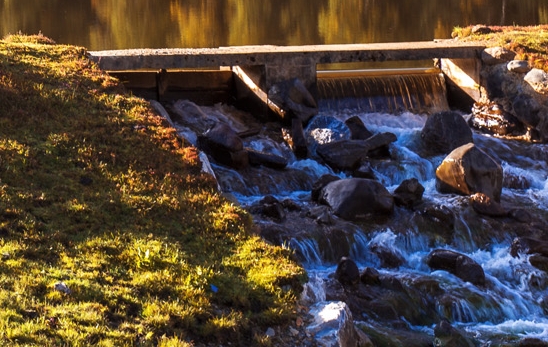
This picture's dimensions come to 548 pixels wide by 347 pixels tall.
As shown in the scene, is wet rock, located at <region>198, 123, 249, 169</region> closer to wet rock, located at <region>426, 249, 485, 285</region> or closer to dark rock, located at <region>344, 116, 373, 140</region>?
dark rock, located at <region>344, 116, 373, 140</region>

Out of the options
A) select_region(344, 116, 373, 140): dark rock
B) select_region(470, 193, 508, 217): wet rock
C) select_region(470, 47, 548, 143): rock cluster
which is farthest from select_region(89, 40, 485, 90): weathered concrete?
select_region(470, 193, 508, 217): wet rock

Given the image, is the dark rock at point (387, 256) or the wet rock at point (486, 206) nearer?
the dark rock at point (387, 256)

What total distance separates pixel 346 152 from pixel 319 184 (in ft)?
7.89

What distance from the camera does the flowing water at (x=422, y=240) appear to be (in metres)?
14.4

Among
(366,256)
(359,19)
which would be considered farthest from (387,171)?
(359,19)

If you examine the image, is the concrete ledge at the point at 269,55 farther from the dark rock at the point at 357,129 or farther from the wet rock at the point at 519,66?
the dark rock at the point at 357,129

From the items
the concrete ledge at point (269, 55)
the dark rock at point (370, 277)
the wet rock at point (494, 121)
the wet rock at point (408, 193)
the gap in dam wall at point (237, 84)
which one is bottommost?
the dark rock at point (370, 277)

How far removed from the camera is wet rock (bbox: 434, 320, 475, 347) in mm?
13102

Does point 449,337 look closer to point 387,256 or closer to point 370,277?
point 370,277

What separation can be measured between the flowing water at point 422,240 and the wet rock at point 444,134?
1.51ft

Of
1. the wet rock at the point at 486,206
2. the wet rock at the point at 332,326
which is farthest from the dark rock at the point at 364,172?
the wet rock at the point at 332,326

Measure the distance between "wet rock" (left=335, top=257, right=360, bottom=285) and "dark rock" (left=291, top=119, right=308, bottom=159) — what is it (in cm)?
797

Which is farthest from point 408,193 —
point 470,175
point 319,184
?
point 319,184

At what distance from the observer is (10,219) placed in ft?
40.9
